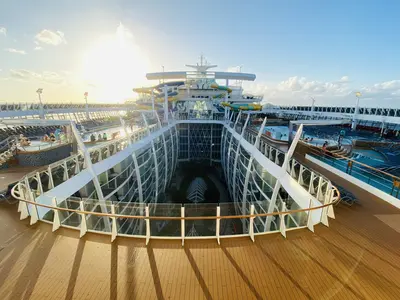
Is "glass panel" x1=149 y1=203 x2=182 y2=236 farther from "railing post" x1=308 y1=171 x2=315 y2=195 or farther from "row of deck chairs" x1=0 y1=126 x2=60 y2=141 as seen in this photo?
"row of deck chairs" x1=0 y1=126 x2=60 y2=141

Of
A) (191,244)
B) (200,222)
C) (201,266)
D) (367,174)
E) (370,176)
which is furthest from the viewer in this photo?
(367,174)

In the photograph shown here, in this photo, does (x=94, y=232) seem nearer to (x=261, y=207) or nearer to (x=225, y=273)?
(x=225, y=273)

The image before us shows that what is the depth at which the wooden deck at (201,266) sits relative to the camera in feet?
12.6

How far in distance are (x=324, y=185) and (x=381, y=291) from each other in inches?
112

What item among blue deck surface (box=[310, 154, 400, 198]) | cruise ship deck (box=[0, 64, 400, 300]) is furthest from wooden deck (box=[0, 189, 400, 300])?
blue deck surface (box=[310, 154, 400, 198])

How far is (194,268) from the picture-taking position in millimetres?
4375

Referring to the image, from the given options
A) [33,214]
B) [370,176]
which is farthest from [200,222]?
[370,176]

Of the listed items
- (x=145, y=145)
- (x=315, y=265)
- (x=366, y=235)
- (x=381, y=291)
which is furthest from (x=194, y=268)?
(x=145, y=145)

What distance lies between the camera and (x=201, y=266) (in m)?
4.43

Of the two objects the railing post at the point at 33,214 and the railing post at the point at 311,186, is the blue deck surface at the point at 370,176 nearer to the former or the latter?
the railing post at the point at 311,186

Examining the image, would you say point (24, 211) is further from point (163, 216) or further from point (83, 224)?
point (163, 216)

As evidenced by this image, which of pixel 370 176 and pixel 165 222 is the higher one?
pixel 370 176

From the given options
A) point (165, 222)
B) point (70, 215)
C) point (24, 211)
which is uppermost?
point (165, 222)

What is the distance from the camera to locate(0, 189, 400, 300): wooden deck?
384 cm
